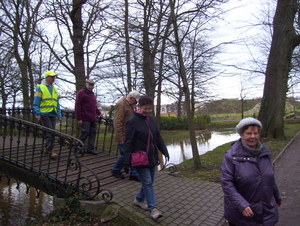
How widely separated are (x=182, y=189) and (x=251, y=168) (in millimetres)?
2907

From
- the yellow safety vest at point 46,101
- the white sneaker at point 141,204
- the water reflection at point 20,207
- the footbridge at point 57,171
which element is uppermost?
the yellow safety vest at point 46,101

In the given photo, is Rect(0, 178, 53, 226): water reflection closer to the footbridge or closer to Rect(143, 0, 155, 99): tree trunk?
the footbridge

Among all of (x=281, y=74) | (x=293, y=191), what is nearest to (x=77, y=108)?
(x=293, y=191)

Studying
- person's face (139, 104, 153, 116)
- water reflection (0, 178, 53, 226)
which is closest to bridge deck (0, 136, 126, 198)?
water reflection (0, 178, 53, 226)

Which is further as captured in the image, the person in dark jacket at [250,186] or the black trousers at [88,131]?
the black trousers at [88,131]

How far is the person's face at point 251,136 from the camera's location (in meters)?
2.59

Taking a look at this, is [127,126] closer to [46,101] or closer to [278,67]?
[46,101]

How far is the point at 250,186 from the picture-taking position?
2443mm

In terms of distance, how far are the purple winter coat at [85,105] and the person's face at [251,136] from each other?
4.18 meters

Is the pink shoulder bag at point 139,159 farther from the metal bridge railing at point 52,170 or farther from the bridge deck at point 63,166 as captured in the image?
the bridge deck at point 63,166

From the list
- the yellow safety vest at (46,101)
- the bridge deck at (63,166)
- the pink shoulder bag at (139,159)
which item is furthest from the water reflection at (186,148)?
the pink shoulder bag at (139,159)

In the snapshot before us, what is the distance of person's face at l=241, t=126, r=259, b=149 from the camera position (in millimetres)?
2588

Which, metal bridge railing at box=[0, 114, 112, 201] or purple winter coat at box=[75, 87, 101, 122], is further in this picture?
purple winter coat at box=[75, 87, 101, 122]

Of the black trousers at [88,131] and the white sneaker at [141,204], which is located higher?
the black trousers at [88,131]
